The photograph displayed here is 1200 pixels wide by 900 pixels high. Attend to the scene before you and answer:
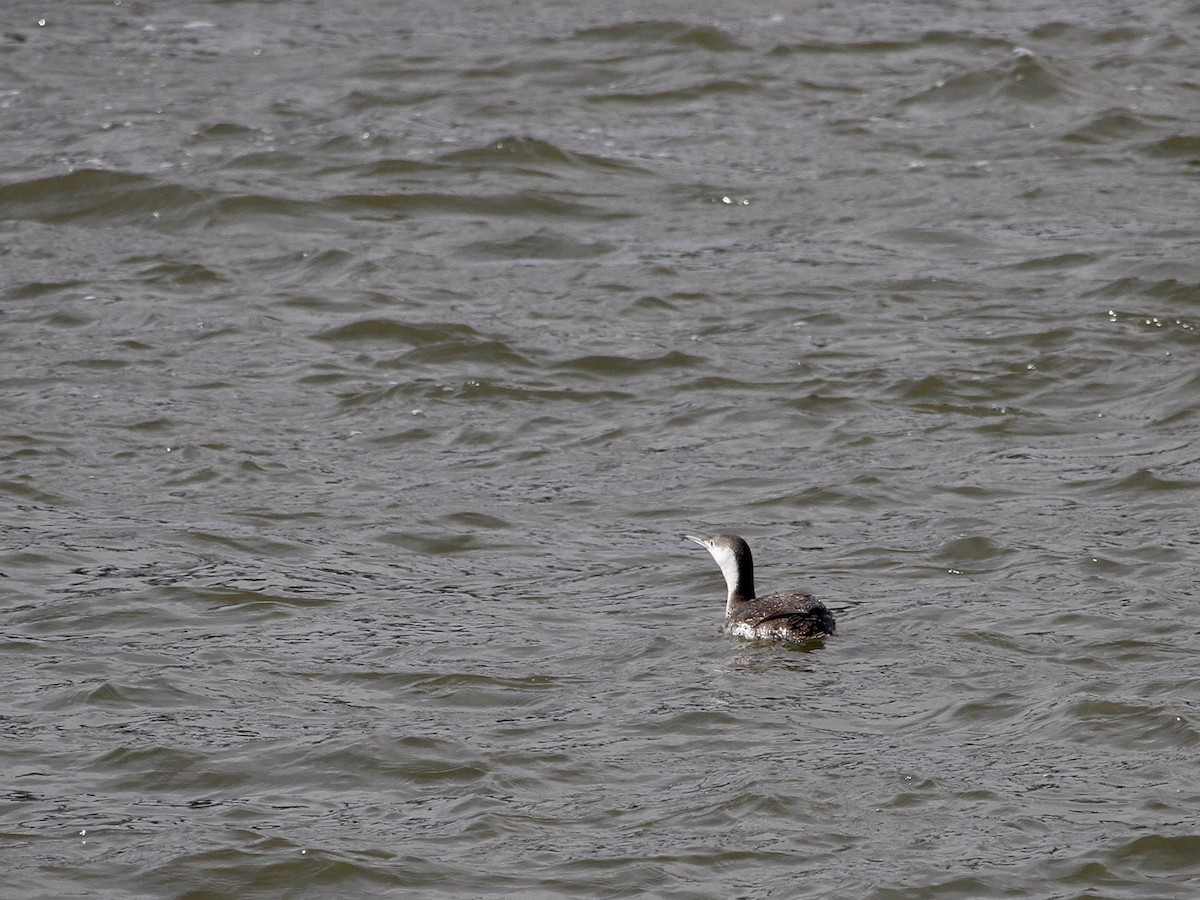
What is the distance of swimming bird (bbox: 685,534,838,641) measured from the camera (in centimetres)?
868

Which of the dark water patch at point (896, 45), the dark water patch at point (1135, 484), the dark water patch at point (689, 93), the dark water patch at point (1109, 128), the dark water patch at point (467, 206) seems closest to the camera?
the dark water patch at point (1135, 484)

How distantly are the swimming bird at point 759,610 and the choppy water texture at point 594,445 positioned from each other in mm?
129

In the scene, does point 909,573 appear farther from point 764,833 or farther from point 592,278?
point 592,278

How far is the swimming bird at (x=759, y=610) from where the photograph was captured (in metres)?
8.68

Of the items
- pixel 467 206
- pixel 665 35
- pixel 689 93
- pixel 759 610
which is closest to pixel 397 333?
pixel 467 206

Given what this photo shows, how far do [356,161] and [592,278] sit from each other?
339cm

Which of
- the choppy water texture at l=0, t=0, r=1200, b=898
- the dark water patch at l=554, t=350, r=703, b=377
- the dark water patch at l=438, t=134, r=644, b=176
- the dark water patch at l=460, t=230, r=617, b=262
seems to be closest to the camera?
the choppy water texture at l=0, t=0, r=1200, b=898

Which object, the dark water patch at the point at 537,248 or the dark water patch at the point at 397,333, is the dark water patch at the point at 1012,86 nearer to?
the dark water patch at the point at 537,248

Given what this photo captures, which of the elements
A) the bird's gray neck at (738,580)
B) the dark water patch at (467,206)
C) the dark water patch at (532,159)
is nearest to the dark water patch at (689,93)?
the dark water patch at (532,159)

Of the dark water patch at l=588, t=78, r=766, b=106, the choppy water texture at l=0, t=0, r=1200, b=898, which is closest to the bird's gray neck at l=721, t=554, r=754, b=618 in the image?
the choppy water texture at l=0, t=0, r=1200, b=898

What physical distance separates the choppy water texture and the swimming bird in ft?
0.42

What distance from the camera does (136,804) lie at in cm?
729

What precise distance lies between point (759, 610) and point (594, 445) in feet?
9.85

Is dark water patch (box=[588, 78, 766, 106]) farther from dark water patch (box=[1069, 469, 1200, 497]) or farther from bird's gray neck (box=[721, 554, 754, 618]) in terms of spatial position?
bird's gray neck (box=[721, 554, 754, 618])
